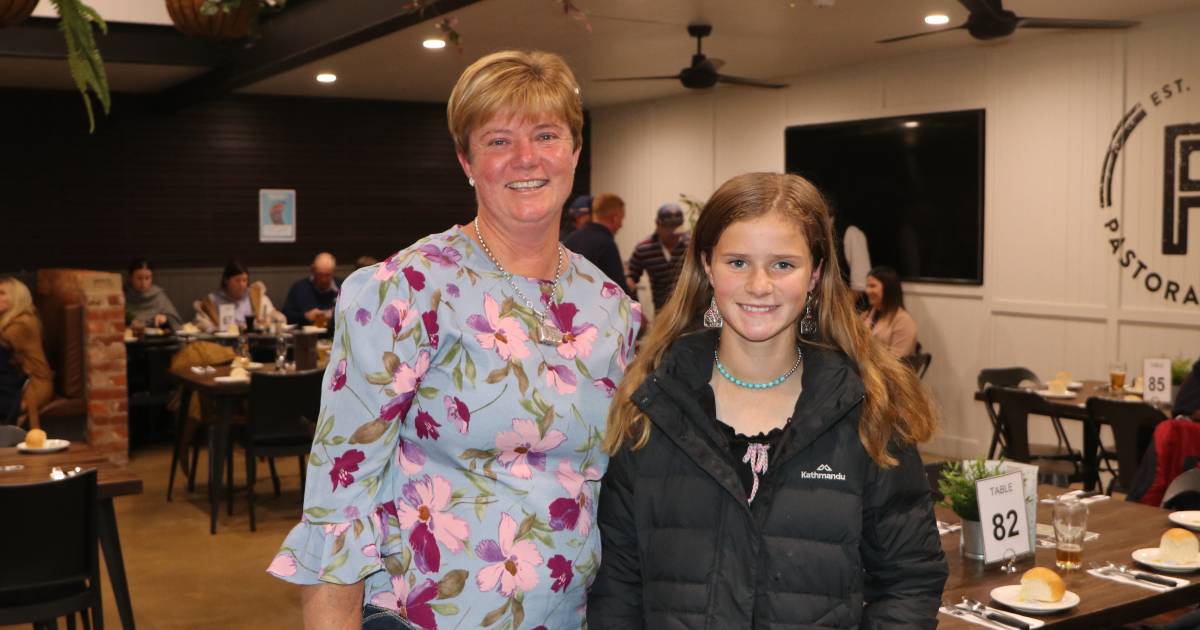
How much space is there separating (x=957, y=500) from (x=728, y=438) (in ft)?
5.04

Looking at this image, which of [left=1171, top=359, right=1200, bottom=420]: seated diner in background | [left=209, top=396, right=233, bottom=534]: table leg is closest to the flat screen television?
[left=1171, top=359, right=1200, bottom=420]: seated diner in background

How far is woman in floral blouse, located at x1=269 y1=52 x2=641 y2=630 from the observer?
1808 mm

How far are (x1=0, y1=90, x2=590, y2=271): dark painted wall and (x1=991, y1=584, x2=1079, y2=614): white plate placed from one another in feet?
35.2

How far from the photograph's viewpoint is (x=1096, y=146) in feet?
27.4

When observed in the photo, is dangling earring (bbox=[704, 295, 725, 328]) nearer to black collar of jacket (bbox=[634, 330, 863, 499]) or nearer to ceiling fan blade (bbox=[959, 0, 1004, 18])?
black collar of jacket (bbox=[634, 330, 863, 499])

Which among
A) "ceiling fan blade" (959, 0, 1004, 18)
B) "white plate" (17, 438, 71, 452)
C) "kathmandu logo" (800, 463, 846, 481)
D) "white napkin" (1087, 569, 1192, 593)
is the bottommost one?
"white napkin" (1087, 569, 1192, 593)

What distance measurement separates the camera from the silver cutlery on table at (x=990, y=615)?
2723 mm

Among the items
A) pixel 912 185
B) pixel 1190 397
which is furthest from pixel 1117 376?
pixel 912 185

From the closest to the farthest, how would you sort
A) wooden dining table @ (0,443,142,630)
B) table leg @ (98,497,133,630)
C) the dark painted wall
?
wooden dining table @ (0,443,142,630) < table leg @ (98,497,133,630) < the dark painted wall

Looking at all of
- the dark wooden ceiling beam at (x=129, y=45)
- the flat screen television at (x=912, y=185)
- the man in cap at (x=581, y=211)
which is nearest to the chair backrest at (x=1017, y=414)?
the flat screen television at (x=912, y=185)

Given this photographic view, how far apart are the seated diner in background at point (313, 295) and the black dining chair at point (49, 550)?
22.8ft

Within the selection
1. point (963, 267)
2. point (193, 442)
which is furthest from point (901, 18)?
point (193, 442)

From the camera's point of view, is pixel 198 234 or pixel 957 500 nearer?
pixel 957 500

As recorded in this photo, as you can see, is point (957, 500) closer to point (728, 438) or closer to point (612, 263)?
point (728, 438)
